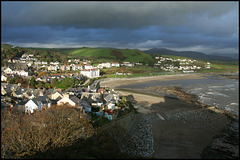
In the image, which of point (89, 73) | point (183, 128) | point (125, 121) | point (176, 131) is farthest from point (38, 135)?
point (89, 73)

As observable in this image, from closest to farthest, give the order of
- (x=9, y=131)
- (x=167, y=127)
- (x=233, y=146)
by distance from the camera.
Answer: (x=9, y=131)
(x=233, y=146)
(x=167, y=127)

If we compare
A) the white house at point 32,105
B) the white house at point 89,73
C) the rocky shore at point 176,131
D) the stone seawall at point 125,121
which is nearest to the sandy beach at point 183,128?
the rocky shore at point 176,131

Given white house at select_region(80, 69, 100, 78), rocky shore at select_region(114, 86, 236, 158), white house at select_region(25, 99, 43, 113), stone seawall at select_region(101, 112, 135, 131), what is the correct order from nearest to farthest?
1. rocky shore at select_region(114, 86, 236, 158)
2. stone seawall at select_region(101, 112, 135, 131)
3. white house at select_region(25, 99, 43, 113)
4. white house at select_region(80, 69, 100, 78)

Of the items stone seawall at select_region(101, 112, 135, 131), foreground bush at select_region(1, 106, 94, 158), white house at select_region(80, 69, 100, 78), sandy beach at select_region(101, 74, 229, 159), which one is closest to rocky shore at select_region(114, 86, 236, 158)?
sandy beach at select_region(101, 74, 229, 159)

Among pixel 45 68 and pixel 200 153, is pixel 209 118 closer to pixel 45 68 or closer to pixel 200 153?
pixel 200 153

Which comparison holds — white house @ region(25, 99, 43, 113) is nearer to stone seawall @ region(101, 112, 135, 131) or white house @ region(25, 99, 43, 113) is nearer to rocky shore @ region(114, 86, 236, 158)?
stone seawall @ region(101, 112, 135, 131)

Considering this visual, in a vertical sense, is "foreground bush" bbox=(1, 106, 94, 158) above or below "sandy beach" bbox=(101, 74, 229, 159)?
above

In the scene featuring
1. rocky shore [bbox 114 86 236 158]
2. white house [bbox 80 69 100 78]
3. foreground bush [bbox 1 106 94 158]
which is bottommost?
rocky shore [bbox 114 86 236 158]

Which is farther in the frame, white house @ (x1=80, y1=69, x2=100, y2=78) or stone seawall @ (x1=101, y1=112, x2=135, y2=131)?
white house @ (x1=80, y1=69, x2=100, y2=78)

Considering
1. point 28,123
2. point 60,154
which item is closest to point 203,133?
point 60,154
